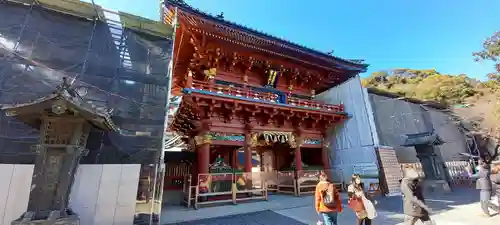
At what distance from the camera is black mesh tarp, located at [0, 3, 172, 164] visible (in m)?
6.23

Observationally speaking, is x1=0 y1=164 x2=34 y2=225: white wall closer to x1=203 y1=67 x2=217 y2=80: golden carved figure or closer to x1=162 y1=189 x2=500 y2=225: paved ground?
x1=162 y1=189 x2=500 y2=225: paved ground

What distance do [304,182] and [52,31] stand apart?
40.6 feet

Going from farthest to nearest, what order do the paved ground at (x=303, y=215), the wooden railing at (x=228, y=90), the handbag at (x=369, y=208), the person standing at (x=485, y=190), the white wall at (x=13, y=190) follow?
1. the wooden railing at (x=228, y=90)
2. the person standing at (x=485, y=190)
3. the paved ground at (x=303, y=215)
4. the white wall at (x=13, y=190)
5. the handbag at (x=369, y=208)

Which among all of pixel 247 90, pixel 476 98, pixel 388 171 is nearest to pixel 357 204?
pixel 247 90

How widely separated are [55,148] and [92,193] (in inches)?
63.9

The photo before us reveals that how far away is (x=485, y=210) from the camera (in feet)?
19.7

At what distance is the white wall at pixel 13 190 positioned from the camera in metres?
4.85

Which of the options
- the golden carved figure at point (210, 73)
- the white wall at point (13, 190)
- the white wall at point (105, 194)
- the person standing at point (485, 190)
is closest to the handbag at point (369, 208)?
the person standing at point (485, 190)

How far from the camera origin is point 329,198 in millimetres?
4160

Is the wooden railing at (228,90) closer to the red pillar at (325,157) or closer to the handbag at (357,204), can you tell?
the red pillar at (325,157)

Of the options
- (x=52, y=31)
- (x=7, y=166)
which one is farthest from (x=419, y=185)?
(x=52, y=31)

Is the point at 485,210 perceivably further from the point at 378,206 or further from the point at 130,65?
the point at 130,65

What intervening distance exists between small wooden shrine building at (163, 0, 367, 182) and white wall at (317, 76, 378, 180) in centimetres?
61

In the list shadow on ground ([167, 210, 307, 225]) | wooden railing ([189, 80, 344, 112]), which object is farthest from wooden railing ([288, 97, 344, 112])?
shadow on ground ([167, 210, 307, 225])
